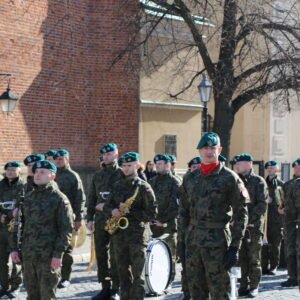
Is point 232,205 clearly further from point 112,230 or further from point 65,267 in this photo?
point 65,267

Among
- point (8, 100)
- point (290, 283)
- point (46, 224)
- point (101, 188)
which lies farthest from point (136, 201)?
point (8, 100)

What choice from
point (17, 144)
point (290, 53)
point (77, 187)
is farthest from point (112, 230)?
point (290, 53)

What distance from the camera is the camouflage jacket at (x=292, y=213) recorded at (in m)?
10.9

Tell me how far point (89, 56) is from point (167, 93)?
8.10 ft

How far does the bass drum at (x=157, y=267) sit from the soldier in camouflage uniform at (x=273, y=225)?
10.6 ft

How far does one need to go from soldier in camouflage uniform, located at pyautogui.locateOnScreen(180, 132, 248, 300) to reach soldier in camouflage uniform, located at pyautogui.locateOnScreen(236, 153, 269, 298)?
3.29 meters

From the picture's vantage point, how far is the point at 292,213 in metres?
11.1

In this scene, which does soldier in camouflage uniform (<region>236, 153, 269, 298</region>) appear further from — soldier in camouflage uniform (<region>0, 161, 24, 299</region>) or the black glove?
the black glove

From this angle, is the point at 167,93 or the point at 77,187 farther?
the point at 167,93

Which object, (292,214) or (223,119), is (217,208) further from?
(223,119)

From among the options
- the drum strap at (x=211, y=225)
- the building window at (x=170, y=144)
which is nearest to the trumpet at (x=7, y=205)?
the drum strap at (x=211, y=225)

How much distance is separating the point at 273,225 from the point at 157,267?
13.7 feet

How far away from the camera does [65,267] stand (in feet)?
37.2

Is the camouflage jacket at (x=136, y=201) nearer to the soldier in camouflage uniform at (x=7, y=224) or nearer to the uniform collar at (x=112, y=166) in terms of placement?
the uniform collar at (x=112, y=166)
